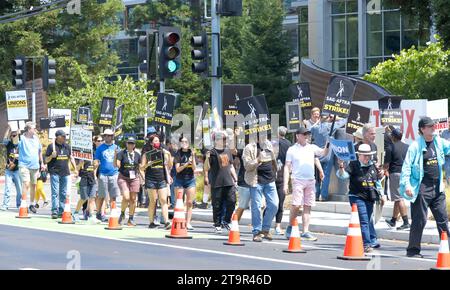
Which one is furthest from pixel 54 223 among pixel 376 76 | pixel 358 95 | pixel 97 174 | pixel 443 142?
pixel 376 76

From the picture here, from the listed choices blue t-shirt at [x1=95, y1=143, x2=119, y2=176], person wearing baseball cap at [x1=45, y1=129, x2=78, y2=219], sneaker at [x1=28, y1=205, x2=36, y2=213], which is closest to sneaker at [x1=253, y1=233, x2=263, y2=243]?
blue t-shirt at [x1=95, y1=143, x2=119, y2=176]

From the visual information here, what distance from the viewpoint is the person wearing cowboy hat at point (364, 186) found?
50.6 ft

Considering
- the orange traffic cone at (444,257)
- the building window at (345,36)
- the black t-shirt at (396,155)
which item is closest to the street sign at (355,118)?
the black t-shirt at (396,155)

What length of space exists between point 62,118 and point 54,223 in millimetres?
7734

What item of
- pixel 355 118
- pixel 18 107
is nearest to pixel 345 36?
pixel 18 107

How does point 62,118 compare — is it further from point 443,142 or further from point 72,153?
point 443,142

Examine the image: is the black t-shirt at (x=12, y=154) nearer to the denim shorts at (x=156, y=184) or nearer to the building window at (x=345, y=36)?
the denim shorts at (x=156, y=184)

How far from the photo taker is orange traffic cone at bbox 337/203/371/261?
47.5 ft

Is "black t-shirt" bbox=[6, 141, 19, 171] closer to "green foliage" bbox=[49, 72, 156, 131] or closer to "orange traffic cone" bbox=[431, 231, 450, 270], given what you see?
"orange traffic cone" bbox=[431, 231, 450, 270]

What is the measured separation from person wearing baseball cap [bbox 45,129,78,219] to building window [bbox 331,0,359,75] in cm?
3462

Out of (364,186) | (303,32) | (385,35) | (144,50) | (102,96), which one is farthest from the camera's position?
(303,32)

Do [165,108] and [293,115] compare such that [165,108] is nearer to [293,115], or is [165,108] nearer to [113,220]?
[293,115]

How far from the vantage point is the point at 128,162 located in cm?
2006

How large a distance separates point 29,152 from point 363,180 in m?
9.79
